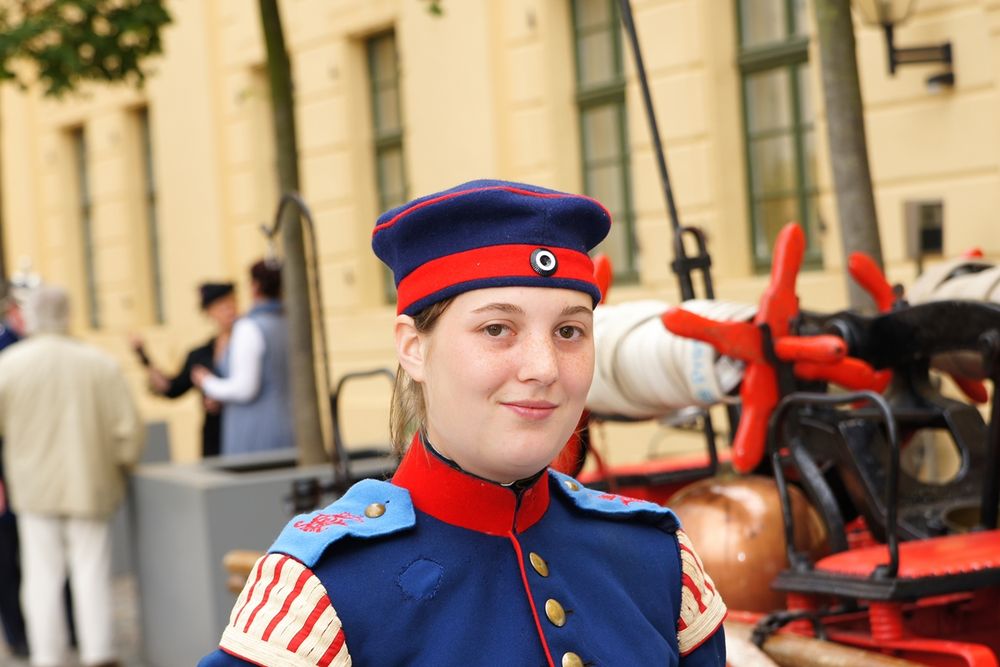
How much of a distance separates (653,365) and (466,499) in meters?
1.77

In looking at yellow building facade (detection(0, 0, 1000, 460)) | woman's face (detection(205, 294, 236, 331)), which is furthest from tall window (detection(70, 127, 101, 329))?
woman's face (detection(205, 294, 236, 331))

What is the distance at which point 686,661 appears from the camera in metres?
2.04

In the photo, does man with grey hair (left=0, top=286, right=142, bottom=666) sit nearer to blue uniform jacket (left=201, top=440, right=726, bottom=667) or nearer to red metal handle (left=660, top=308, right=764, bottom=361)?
red metal handle (left=660, top=308, right=764, bottom=361)

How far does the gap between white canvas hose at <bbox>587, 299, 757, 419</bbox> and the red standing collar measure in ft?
5.25

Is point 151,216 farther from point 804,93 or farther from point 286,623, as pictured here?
point 286,623

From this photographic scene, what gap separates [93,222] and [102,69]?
970 centimetres

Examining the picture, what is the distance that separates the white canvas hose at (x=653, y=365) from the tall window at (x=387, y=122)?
902 cm

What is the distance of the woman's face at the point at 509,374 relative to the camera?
1.81 m

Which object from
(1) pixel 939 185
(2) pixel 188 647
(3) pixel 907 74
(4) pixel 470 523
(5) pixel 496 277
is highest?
(3) pixel 907 74

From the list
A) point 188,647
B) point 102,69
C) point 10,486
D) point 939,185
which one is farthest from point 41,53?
point 939,185

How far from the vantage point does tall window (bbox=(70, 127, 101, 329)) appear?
18203 mm

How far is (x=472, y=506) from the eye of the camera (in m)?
1.89

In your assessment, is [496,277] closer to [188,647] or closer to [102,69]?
[188,647]

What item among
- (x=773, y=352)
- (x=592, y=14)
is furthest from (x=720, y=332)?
(x=592, y=14)
